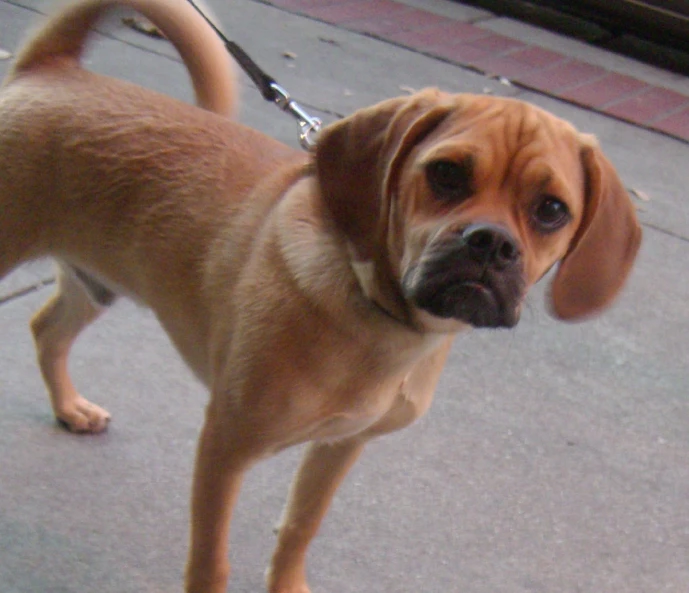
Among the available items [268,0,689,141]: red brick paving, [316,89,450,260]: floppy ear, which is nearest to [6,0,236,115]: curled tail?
[316,89,450,260]: floppy ear

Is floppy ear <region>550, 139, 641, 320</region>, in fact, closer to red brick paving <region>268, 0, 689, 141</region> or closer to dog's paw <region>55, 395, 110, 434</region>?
dog's paw <region>55, 395, 110, 434</region>

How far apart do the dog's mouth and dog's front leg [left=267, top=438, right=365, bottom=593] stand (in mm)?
605

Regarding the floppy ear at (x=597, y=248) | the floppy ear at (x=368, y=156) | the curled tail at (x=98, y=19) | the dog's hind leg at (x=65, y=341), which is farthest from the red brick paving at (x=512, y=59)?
the floppy ear at (x=368, y=156)

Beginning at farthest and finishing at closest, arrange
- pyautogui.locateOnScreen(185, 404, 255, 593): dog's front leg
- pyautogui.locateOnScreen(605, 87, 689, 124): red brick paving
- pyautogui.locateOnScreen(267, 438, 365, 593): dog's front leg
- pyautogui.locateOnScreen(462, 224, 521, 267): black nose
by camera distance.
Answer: pyautogui.locateOnScreen(605, 87, 689, 124): red brick paving, pyautogui.locateOnScreen(267, 438, 365, 593): dog's front leg, pyautogui.locateOnScreen(185, 404, 255, 593): dog's front leg, pyautogui.locateOnScreen(462, 224, 521, 267): black nose

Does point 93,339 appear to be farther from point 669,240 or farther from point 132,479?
point 669,240

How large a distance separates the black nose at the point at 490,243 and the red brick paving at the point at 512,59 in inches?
169

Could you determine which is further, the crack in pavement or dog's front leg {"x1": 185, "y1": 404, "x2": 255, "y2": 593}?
the crack in pavement

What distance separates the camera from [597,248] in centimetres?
185

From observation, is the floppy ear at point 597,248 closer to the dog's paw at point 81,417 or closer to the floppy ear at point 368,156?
the floppy ear at point 368,156

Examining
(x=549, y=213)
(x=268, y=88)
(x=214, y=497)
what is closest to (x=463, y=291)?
(x=549, y=213)

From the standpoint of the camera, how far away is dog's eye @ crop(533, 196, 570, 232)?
173cm

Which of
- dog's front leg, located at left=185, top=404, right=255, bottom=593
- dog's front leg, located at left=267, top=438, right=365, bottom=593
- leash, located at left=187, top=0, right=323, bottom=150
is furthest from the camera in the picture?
leash, located at left=187, top=0, right=323, bottom=150

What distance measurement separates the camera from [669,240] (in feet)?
14.3

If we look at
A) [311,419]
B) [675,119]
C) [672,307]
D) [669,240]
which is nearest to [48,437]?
[311,419]
